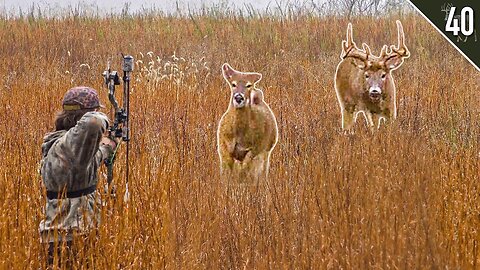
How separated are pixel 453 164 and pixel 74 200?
1.87 meters

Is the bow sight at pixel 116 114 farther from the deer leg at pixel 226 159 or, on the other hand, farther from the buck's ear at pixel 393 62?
the buck's ear at pixel 393 62

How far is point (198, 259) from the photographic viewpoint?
2311mm

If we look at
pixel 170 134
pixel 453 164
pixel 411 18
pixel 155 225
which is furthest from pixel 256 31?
pixel 155 225

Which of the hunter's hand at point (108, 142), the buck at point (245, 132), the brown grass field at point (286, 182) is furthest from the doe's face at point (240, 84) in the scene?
the hunter's hand at point (108, 142)

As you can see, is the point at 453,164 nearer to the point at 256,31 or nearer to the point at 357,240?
the point at 357,240

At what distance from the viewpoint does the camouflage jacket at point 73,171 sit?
6.75ft

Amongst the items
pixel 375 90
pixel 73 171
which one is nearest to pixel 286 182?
pixel 375 90

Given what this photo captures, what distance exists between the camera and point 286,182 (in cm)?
280

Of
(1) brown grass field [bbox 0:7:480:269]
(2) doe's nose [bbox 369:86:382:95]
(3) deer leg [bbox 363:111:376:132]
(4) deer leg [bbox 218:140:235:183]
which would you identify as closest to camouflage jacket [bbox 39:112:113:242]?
(1) brown grass field [bbox 0:7:480:269]

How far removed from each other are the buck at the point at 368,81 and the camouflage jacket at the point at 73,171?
141 cm

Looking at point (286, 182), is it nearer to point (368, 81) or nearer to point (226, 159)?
point (226, 159)

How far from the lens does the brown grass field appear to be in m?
2.23

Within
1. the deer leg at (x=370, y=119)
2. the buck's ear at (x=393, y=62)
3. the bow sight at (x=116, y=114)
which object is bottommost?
the deer leg at (x=370, y=119)

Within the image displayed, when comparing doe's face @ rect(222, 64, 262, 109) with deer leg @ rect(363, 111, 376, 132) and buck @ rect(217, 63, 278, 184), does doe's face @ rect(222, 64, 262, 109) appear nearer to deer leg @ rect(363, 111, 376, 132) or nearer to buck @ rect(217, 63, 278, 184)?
buck @ rect(217, 63, 278, 184)
